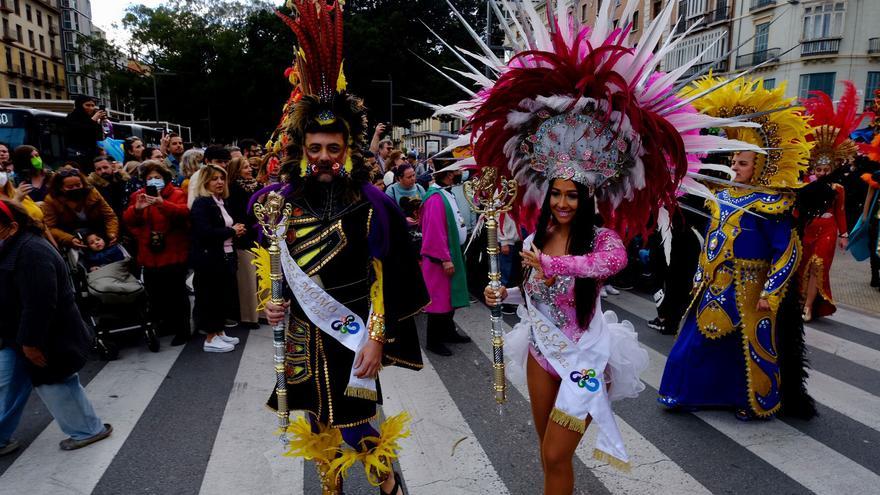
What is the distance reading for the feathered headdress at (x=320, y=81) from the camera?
278 centimetres

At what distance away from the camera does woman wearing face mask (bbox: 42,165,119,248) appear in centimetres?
565

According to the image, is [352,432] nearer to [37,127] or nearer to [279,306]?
[279,306]

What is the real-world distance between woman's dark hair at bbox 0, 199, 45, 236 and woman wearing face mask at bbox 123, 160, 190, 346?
236cm

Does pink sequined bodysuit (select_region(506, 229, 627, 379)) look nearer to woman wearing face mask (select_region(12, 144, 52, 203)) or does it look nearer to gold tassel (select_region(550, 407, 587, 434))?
gold tassel (select_region(550, 407, 587, 434))

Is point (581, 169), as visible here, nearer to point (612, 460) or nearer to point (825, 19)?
point (612, 460)

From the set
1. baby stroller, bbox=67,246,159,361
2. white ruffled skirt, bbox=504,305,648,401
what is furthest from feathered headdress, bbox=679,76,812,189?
baby stroller, bbox=67,246,159,361

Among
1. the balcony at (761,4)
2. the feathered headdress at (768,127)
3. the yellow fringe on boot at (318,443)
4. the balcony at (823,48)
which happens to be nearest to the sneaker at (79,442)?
the yellow fringe on boot at (318,443)

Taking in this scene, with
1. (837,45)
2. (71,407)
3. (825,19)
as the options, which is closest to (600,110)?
(71,407)

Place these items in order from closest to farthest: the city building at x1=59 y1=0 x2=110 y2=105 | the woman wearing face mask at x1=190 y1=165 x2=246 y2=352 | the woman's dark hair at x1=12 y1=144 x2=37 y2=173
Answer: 1. the woman wearing face mask at x1=190 y1=165 x2=246 y2=352
2. the woman's dark hair at x1=12 y1=144 x2=37 y2=173
3. the city building at x1=59 y1=0 x2=110 y2=105

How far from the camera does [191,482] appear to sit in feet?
11.5

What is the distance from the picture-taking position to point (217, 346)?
238 inches

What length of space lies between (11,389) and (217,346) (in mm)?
2324

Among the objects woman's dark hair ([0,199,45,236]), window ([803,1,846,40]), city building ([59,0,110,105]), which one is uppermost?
city building ([59,0,110,105])

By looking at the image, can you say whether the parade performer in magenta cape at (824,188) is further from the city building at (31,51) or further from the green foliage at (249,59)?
the city building at (31,51)
